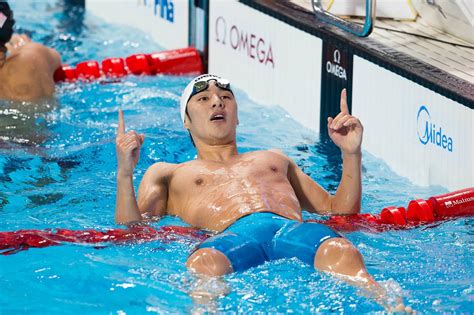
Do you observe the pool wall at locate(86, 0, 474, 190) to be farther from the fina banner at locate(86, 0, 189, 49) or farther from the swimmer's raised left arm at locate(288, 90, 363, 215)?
the swimmer's raised left arm at locate(288, 90, 363, 215)

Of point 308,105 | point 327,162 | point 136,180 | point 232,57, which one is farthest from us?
point 232,57

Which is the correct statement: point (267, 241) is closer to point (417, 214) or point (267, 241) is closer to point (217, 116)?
point (217, 116)

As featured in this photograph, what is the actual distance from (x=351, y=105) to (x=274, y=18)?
98 cm

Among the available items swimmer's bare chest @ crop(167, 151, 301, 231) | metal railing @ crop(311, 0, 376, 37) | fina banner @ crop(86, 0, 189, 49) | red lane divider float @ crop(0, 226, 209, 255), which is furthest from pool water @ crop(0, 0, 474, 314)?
fina banner @ crop(86, 0, 189, 49)

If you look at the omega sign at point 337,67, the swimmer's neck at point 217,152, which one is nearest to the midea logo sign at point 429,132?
the omega sign at point 337,67

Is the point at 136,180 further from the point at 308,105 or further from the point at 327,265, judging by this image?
the point at 327,265

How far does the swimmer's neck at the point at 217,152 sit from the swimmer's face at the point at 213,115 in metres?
0.02

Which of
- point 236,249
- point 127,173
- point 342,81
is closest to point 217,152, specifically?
point 127,173

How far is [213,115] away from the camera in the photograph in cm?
435

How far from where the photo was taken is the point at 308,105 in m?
6.14

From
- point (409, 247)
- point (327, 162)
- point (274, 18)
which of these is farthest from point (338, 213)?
point (274, 18)

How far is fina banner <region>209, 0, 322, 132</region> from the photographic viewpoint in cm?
612

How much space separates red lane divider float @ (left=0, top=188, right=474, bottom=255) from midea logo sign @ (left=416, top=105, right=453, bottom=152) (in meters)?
0.51

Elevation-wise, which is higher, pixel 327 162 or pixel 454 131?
pixel 454 131
